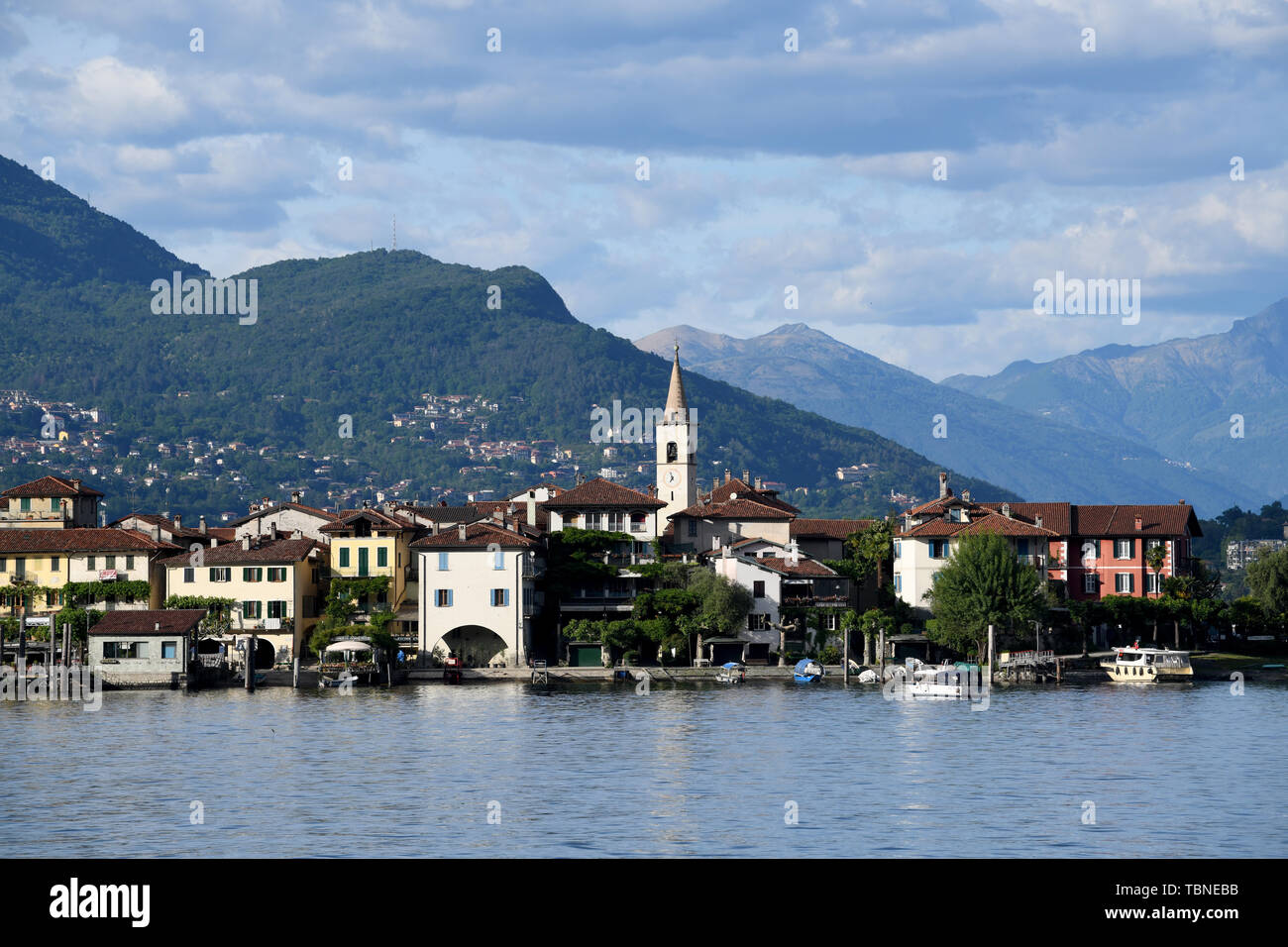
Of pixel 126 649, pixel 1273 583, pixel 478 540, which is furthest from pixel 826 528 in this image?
pixel 126 649

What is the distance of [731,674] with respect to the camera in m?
92.8

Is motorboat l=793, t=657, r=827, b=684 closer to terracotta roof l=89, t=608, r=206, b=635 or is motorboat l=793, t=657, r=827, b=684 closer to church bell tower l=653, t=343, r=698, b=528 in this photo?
terracotta roof l=89, t=608, r=206, b=635

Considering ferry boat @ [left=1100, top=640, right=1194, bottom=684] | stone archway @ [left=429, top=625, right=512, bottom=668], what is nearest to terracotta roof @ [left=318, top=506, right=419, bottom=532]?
stone archway @ [left=429, top=625, right=512, bottom=668]

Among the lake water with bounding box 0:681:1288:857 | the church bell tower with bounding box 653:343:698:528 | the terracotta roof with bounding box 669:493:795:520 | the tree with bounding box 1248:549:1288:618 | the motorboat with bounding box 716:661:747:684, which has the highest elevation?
the church bell tower with bounding box 653:343:698:528

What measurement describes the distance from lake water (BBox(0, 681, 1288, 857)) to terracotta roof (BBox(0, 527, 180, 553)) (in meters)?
20.7

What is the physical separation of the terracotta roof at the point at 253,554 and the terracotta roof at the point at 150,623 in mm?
7249

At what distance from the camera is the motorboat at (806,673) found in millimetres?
92188

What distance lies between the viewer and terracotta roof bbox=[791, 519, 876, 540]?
11731 centimetres

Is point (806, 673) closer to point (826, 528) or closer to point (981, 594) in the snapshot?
point (981, 594)

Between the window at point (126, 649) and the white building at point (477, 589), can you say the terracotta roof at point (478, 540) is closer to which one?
the white building at point (477, 589)
